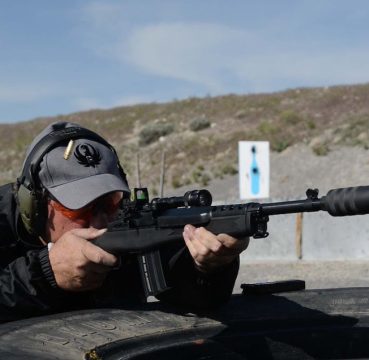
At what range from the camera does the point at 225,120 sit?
5503 centimetres

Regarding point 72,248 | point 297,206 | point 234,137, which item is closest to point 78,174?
point 72,248

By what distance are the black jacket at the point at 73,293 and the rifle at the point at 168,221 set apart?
150 millimetres

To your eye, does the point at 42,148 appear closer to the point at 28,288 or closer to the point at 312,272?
the point at 28,288

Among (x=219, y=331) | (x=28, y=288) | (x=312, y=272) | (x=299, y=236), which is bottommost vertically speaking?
(x=312, y=272)

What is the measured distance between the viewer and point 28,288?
9.77ft

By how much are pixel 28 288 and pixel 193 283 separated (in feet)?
1.93

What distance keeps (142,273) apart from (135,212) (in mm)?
212

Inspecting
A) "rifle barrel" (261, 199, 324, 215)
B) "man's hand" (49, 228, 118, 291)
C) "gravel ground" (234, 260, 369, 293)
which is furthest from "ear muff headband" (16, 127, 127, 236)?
"gravel ground" (234, 260, 369, 293)

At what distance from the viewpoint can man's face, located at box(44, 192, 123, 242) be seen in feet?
10.3

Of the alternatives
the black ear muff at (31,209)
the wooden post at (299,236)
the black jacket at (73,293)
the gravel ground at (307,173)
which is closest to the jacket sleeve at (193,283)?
the black jacket at (73,293)

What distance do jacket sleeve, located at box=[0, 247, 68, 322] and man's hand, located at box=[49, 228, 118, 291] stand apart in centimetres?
5

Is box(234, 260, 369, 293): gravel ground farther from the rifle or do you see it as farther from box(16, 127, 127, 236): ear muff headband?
the rifle

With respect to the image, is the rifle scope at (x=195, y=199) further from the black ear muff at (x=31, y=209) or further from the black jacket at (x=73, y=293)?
the black ear muff at (x=31, y=209)

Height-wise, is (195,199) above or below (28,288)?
above
